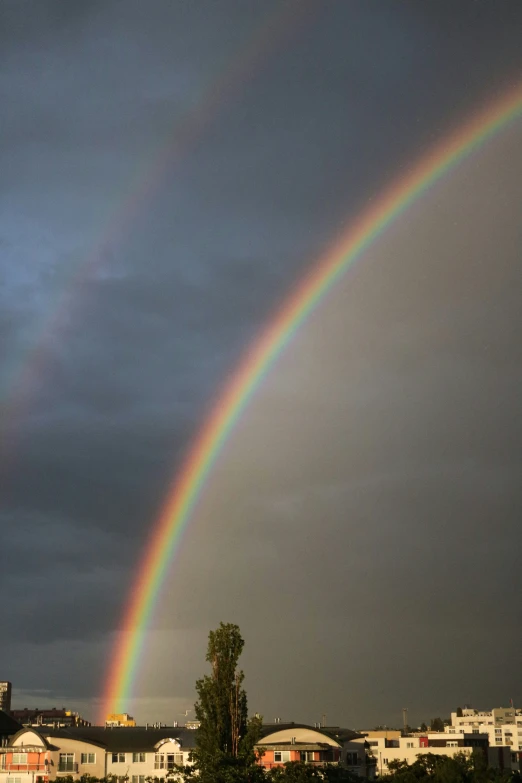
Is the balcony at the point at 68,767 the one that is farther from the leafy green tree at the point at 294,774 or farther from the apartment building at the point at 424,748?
the leafy green tree at the point at 294,774

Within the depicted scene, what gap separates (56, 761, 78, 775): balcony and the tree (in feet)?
159

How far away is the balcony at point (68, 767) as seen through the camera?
399ft

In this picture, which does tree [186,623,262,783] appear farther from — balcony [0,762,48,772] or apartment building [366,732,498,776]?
apartment building [366,732,498,776]

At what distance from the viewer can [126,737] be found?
130 meters

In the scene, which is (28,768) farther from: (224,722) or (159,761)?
(224,722)

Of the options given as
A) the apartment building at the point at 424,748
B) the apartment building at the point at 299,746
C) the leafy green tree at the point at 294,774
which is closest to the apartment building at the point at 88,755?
the apartment building at the point at 299,746

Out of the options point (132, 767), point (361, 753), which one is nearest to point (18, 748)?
point (132, 767)

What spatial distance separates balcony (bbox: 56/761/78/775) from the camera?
121512 mm

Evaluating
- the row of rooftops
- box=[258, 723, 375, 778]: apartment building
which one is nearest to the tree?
box=[258, 723, 375, 778]: apartment building

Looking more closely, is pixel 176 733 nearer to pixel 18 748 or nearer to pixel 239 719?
pixel 18 748

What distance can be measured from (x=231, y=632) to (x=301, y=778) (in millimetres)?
12151

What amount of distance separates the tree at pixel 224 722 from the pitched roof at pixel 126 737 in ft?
166

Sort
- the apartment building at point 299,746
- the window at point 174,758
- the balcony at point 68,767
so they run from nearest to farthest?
the apartment building at point 299,746, the balcony at point 68,767, the window at point 174,758

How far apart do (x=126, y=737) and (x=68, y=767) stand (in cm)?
945
